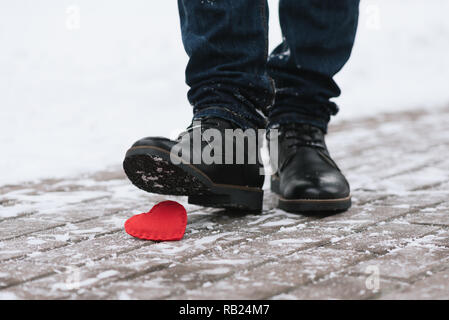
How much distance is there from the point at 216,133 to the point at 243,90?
0.52 feet

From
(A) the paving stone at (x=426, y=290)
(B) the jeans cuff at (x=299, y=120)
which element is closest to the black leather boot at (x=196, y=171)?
(B) the jeans cuff at (x=299, y=120)

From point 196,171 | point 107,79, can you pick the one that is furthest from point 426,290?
point 107,79

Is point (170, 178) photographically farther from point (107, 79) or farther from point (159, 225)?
point (107, 79)

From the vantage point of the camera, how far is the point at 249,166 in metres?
1.70

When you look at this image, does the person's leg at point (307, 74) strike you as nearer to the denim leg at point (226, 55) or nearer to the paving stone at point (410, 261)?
the denim leg at point (226, 55)

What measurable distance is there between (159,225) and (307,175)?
52 cm

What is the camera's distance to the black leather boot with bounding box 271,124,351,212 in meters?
1.71

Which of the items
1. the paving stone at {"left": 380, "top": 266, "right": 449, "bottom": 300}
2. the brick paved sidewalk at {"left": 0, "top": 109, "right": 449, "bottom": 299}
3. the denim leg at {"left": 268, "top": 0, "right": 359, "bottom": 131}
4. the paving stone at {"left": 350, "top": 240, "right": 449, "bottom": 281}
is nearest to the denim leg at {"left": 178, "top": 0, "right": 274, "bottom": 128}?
the denim leg at {"left": 268, "top": 0, "right": 359, "bottom": 131}

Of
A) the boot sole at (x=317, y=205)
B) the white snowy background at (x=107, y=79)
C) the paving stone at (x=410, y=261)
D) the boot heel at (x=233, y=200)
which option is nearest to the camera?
the paving stone at (x=410, y=261)

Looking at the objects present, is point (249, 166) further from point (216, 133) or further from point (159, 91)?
point (159, 91)

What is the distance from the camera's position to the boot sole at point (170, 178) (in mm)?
1420

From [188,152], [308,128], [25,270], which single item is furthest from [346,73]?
[25,270]

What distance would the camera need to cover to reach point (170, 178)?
4.79 feet

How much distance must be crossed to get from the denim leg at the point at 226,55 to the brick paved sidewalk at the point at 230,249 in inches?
12.4
